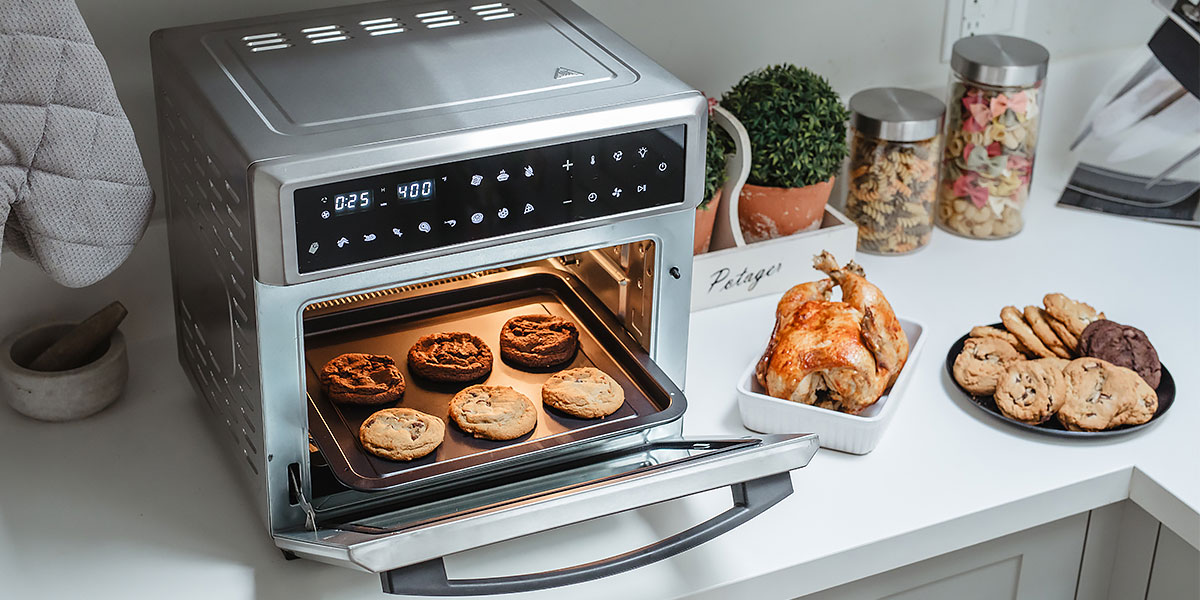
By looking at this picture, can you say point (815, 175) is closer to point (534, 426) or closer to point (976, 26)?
point (976, 26)

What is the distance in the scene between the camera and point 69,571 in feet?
3.18

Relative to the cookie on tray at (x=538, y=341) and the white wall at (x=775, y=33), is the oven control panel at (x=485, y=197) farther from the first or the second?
the white wall at (x=775, y=33)

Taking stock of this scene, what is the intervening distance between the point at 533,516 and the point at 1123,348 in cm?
67

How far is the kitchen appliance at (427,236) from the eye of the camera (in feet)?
2.73

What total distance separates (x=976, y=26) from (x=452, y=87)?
3.06 feet

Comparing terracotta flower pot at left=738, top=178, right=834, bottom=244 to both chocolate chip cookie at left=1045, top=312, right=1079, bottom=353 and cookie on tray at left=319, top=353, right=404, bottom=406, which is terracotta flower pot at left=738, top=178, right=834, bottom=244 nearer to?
chocolate chip cookie at left=1045, top=312, right=1079, bottom=353

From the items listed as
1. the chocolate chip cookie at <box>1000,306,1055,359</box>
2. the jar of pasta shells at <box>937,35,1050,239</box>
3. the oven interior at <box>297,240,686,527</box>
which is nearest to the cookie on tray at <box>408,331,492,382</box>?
the oven interior at <box>297,240,686,527</box>

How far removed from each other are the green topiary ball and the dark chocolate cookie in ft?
1.09

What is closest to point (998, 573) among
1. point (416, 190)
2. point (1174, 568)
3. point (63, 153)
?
point (1174, 568)

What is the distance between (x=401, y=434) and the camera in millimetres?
952

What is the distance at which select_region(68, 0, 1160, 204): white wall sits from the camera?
1.20 meters

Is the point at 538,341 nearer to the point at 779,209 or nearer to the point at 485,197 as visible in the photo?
the point at 485,197

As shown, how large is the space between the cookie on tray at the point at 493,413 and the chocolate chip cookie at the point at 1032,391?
46 cm

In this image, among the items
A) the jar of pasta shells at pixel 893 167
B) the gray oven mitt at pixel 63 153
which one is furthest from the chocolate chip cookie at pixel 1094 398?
the gray oven mitt at pixel 63 153
